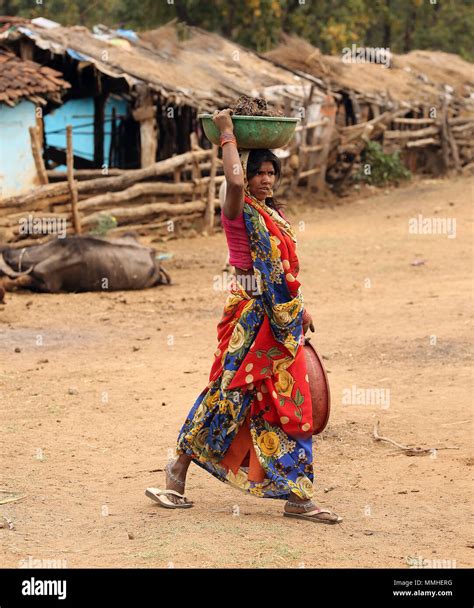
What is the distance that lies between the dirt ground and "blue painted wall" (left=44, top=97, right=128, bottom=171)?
4.45m

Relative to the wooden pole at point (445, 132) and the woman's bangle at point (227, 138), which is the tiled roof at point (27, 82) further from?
the wooden pole at point (445, 132)

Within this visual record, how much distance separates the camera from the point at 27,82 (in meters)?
14.4

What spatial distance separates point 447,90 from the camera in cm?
2470

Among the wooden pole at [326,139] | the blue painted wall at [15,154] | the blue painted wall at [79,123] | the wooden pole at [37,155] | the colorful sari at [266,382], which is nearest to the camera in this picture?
the colorful sari at [266,382]

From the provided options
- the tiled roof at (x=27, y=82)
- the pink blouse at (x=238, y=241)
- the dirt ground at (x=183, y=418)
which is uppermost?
the tiled roof at (x=27, y=82)

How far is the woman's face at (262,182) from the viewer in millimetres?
4477

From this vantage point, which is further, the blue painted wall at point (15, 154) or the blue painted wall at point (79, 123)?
the blue painted wall at point (79, 123)

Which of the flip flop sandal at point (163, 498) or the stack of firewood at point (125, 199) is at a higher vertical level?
the stack of firewood at point (125, 199)

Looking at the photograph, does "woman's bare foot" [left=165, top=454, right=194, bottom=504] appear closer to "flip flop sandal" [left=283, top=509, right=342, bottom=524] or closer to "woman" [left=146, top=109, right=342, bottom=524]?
"woman" [left=146, top=109, right=342, bottom=524]

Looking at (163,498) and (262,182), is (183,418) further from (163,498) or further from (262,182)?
(262,182)

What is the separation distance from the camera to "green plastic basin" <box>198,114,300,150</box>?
4.37 metres

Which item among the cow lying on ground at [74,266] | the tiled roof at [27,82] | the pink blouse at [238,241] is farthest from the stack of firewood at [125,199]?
the pink blouse at [238,241]

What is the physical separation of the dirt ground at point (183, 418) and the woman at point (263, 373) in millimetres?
195
